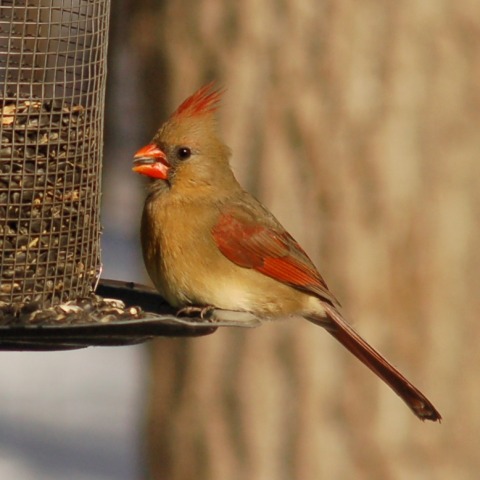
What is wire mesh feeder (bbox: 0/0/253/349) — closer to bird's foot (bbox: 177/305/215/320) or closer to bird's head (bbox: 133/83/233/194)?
bird's foot (bbox: 177/305/215/320)

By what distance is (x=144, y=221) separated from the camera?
4.48m

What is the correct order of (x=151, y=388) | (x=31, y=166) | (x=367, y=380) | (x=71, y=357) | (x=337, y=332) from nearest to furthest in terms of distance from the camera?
(x=31, y=166)
(x=337, y=332)
(x=367, y=380)
(x=151, y=388)
(x=71, y=357)

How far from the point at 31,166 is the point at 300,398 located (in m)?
1.87

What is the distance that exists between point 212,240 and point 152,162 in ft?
1.16

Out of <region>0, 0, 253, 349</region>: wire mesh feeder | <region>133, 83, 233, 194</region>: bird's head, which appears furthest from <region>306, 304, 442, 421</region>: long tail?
<region>0, 0, 253, 349</region>: wire mesh feeder

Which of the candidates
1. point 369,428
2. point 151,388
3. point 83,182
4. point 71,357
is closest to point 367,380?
point 369,428

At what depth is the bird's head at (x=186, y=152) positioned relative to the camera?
439 centimetres

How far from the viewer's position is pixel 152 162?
447cm

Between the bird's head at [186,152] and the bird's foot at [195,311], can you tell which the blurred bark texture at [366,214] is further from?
the bird's foot at [195,311]

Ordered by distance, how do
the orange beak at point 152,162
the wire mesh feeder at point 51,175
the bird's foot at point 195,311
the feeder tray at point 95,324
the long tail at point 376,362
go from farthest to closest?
the long tail at point 376,362, the orange beak at point 152,162, the bird's foot at point 195,311, the wire mesh feeder at point 51,175, the feeder tray at point 95,324

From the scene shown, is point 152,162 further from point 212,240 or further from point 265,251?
point 265,251

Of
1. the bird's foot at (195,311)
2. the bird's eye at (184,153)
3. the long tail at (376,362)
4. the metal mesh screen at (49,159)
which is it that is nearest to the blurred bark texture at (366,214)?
the long tail at (376,362)

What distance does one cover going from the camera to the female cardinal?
169 inches

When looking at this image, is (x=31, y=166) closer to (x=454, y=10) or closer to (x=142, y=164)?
(x=142, y=164)
